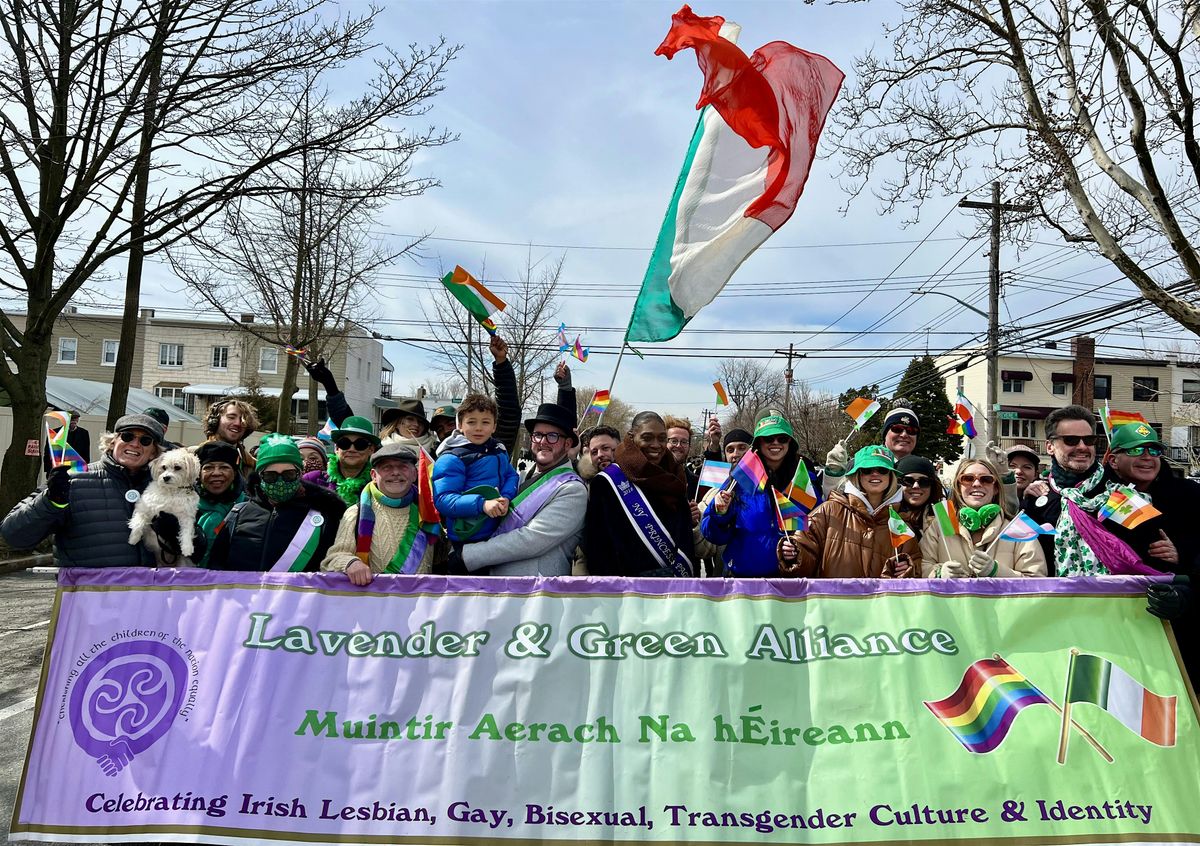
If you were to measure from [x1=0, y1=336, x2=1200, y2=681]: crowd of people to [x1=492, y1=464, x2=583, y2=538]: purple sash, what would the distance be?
1 centimetres

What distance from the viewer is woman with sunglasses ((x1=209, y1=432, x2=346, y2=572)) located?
3.92 metres

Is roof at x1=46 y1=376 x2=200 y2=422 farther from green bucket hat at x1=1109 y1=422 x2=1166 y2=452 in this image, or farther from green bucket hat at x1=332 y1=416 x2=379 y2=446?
green bucket hat at x1=1109 y1=422 x2=1166 y2=452

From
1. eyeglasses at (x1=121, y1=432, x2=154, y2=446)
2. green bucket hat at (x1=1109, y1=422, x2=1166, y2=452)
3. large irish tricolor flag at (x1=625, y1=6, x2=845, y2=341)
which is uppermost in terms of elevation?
large irish tricolor flag at (x1=625, y1=6, x2=845, y2=341)

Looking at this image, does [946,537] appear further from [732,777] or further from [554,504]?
[554,504]

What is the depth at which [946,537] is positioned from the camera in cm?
Answer: 417

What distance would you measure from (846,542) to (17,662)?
675 cm

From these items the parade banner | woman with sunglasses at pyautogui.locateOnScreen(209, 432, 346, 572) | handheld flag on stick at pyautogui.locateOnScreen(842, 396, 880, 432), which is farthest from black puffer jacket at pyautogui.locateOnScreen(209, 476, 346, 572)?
handheld flag on stick at pyautogui.locateOnScreen(842, 396, 880, 432)

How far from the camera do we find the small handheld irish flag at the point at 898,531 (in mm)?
3877

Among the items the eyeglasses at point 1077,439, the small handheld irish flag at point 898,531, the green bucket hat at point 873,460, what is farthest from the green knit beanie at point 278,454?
the eyeglasses at point 1077,439

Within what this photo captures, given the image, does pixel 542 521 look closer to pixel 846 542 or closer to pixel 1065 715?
pixel 846 542

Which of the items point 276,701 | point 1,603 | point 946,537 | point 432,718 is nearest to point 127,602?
point 276,701

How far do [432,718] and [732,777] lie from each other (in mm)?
1245

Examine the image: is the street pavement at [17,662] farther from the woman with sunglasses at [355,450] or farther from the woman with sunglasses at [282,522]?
the woman with sunglasses at [355,450]

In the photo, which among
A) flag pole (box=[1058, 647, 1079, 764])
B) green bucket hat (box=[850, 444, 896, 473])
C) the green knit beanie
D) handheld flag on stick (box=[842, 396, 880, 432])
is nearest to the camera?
flag pole (box=[1058, 647, 1079, 764])
